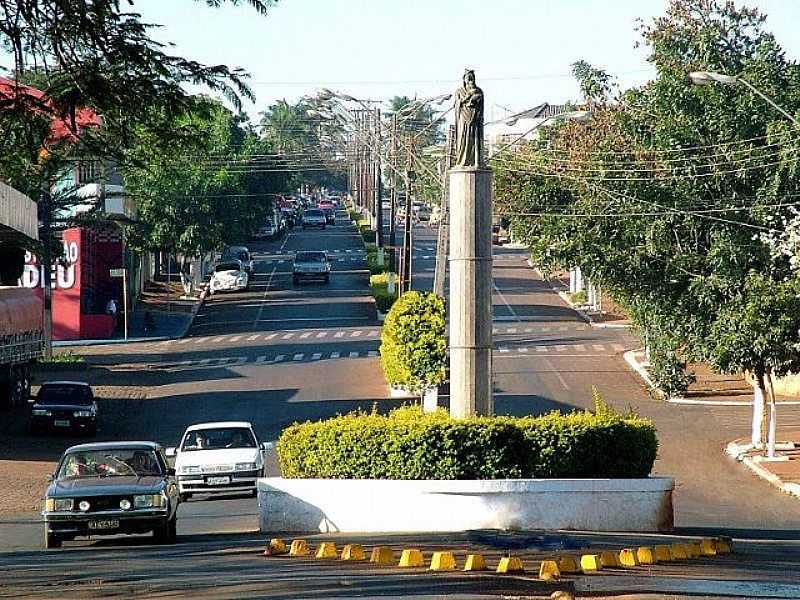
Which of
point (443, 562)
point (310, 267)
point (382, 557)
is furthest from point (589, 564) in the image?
point (310, 267)

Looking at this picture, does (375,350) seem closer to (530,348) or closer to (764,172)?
(530,348)

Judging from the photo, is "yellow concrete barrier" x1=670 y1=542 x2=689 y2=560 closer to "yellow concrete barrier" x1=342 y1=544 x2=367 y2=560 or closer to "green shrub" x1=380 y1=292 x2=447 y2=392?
"yellow concrete barrier" x1=342 y1=544 x2=367 y2=560

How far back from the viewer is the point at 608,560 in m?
17.5

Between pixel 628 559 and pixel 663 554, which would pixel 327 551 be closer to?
pixel 628 559

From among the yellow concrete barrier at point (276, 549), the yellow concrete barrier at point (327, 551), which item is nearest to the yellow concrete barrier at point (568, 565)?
the yellow concrete barrier at point (327, 551)

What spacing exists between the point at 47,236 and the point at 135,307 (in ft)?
52.9

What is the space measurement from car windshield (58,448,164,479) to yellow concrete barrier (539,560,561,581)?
6762 mm

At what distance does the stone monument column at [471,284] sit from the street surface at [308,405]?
3.31 metres

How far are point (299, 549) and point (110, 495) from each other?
271 centimetres

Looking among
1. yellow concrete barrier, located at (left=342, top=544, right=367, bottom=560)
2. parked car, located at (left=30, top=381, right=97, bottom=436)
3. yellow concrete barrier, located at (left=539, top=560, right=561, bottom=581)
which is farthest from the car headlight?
parked car, located at (left=30, top=381, right=97, bottom=436)

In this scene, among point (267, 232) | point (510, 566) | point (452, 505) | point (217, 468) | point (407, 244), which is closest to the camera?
point (510, 566)

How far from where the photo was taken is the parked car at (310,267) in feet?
270

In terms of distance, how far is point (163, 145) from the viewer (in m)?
14.8

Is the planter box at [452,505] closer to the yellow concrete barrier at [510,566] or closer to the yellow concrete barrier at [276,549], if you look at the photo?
the yellow concrete barrier at [276,549]
